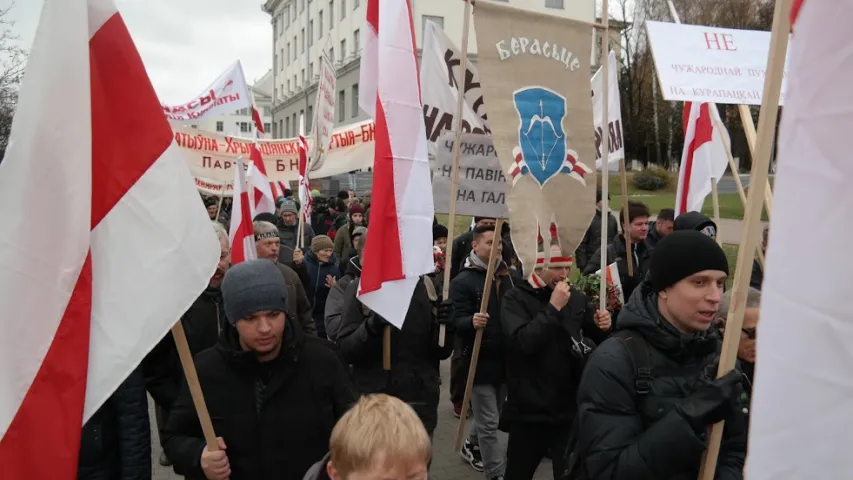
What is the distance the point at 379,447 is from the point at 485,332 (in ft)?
10.2

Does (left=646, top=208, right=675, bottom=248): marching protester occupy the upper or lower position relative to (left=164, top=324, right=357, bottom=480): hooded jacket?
upper

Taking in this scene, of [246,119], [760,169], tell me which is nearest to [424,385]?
[760,169]

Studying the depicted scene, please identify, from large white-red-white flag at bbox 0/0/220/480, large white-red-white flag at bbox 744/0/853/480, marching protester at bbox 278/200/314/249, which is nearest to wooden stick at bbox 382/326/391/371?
large white-red-white flag at bbox 0/0/220/480

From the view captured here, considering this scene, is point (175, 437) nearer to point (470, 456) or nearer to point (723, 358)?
point (723, 358)

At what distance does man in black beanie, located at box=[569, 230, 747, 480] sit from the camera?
2305 millimetres

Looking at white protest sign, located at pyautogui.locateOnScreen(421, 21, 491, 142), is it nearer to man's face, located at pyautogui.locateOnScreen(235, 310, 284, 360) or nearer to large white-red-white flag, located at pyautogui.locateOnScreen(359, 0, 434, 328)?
large white-red-white flag, located at pyautogui.locateOnScreen(359, 0, 434, 328)

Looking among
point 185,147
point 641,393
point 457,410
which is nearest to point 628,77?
point 185,147

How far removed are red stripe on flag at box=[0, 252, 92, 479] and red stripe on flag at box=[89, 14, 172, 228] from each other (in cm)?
27

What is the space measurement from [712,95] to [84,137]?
3.55m

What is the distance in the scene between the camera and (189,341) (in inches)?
162

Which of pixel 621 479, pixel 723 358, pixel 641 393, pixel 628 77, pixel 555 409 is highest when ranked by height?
pixel 628 77

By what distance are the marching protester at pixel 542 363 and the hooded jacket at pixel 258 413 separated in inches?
62.3

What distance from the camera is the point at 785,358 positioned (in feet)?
4.60

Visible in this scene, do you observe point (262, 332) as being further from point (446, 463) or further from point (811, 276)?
point (446, 463)
